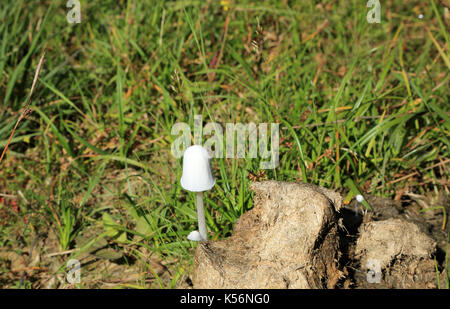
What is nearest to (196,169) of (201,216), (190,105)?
(201,216)

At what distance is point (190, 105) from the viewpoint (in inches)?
121

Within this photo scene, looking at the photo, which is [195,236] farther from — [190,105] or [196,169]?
→ [190,105]

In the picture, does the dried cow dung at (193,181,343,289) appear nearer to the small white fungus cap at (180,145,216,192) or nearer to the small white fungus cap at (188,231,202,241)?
the small white fungus cap at (188,231,202,241)

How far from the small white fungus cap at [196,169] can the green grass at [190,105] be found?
55 cm

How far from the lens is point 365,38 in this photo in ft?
11.7

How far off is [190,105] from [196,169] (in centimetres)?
138

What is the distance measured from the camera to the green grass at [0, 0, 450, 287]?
254 centimetres

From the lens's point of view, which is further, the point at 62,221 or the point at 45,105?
the point at 45,105

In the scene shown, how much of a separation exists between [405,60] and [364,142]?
50.9 inches

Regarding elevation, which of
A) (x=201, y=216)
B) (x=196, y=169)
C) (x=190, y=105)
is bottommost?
(x=201, y=216)

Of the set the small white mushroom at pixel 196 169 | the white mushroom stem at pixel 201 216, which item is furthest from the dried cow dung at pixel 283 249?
the small white mushroom at pixel 196 169
